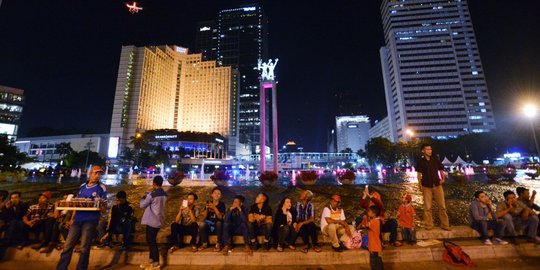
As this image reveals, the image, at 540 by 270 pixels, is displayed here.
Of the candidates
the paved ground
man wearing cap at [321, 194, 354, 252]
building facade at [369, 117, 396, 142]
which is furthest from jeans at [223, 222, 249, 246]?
building facade at [369, 117, 396, 142]

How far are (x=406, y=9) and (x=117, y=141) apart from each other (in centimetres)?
14741

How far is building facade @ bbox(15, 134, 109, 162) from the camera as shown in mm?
92938

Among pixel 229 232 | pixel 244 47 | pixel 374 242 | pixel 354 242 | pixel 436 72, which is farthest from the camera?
pixel 244 47

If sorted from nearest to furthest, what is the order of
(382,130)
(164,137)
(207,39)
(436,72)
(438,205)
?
(438,205) < (164,137) < (436,72) < (207,39) < (382,130)

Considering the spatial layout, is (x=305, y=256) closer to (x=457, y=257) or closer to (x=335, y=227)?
(x=335, y=227)

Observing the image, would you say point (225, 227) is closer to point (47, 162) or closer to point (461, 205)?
point (461, 205)

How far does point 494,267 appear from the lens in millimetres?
4879

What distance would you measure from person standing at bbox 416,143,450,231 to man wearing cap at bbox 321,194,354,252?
2631 millimetres

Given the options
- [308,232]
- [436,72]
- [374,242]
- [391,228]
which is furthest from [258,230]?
[436,72]

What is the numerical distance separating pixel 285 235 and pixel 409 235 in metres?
3.20

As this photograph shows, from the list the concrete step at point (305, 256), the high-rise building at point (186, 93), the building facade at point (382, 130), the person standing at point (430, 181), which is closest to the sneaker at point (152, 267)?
the concrete step at point (305, 256)

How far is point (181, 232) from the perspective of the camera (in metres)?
6.08

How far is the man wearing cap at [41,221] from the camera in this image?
6.11 meters

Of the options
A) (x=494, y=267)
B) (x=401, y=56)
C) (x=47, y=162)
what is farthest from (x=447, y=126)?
(x=47, y=162)
